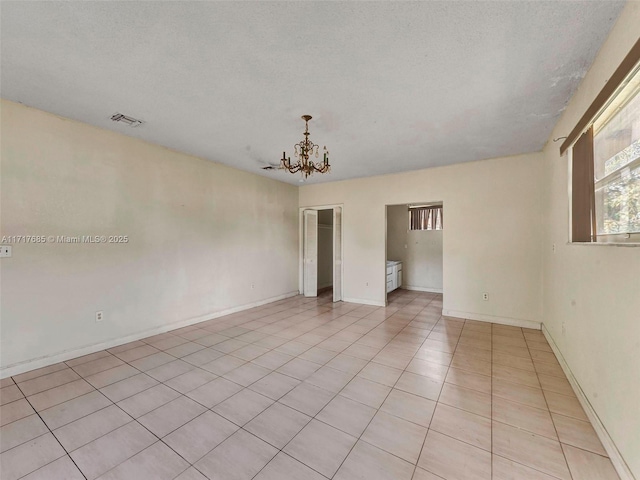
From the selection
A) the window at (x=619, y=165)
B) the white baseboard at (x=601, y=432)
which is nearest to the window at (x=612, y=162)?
the window at (x=619, y=165)

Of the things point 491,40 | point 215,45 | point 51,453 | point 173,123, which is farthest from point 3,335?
point 491,40

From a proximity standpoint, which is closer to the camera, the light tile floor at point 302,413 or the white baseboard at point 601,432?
the white baseboard at point 601,432

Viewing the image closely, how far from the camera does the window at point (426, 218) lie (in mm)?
7141

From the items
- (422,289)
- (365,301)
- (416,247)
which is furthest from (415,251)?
(365,301)

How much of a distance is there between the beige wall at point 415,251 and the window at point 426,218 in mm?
114

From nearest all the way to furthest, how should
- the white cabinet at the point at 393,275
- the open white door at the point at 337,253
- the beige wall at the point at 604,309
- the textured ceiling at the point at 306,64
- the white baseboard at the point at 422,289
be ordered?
the beige wall at the point at 604,309 → the textured ceiling at the point at 306,64 → the open white door at the point at 337,253 → the white cabinet at the point at 393,275 → the white baseboard at the point at 422,289

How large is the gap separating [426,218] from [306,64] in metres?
6.14

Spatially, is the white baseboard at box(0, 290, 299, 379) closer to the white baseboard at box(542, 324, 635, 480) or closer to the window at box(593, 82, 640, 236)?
the white baseboard at box(542, 324, 635, 480)

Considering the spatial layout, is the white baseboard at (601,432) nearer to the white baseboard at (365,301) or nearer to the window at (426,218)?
the white baseboard at (365,301)

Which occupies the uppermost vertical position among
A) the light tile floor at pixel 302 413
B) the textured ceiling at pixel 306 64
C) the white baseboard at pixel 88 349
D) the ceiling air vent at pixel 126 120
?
the ceiling air vent at pixel 126 120

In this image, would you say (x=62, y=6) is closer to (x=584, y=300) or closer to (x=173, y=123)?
(x=173, y=123)

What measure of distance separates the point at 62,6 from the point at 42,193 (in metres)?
2.16

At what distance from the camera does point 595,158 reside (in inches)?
80.6

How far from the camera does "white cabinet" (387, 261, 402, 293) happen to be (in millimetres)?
6464
